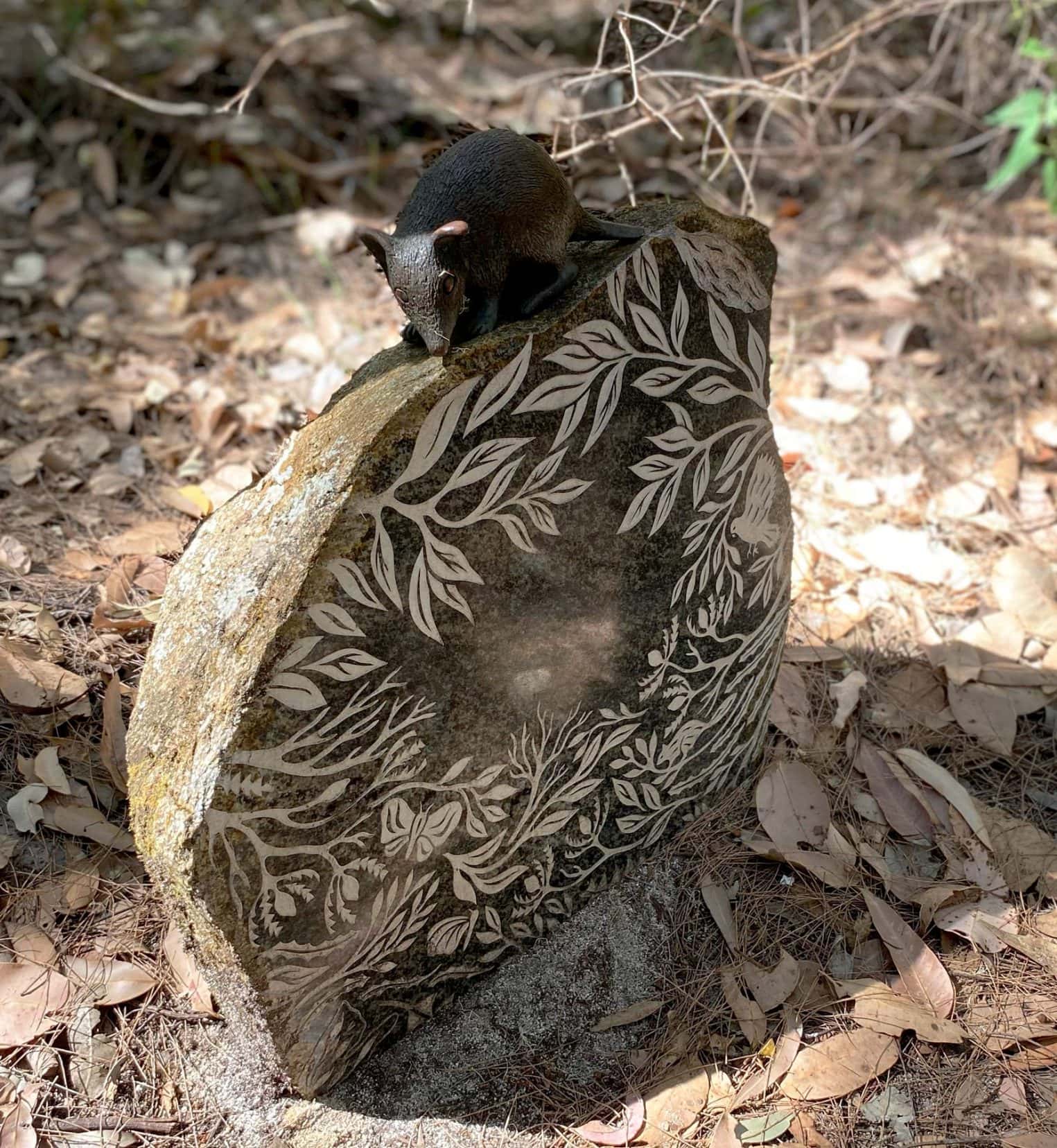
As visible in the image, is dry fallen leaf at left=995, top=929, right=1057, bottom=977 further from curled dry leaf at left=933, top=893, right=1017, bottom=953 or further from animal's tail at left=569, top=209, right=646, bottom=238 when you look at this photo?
animal's tail at left=569, top=209, right=646, bottom=238

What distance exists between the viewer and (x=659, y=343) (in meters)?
1.96

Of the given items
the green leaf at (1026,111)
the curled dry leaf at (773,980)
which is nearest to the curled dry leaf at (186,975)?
the curled dry leaf at (773,980)

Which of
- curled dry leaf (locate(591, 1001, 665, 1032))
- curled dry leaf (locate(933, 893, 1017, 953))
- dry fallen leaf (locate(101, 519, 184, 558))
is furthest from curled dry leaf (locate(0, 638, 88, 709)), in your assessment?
curled dry leaf (locate(933, 893, 1017, 953))

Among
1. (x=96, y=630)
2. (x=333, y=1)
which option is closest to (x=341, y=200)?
(x=333, y=1)

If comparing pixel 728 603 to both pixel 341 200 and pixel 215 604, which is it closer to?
pixel 215 604

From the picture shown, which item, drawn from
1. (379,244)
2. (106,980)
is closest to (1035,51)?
(379,244)

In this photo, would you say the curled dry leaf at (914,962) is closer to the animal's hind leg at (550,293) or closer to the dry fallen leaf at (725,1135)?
the dry fallen leaf at (725,1135)

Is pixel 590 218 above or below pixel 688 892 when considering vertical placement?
above

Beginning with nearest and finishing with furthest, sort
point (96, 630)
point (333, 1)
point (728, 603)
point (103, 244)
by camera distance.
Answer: point (728, 603) < point (96, 630) < point (103, 244) < point (333, 1)

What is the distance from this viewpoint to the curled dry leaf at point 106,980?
206cm

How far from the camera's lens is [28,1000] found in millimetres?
2023

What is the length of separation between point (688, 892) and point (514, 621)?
88cm

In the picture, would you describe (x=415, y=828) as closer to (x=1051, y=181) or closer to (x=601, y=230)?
(x=601, y=230)

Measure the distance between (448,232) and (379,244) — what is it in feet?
0.46
